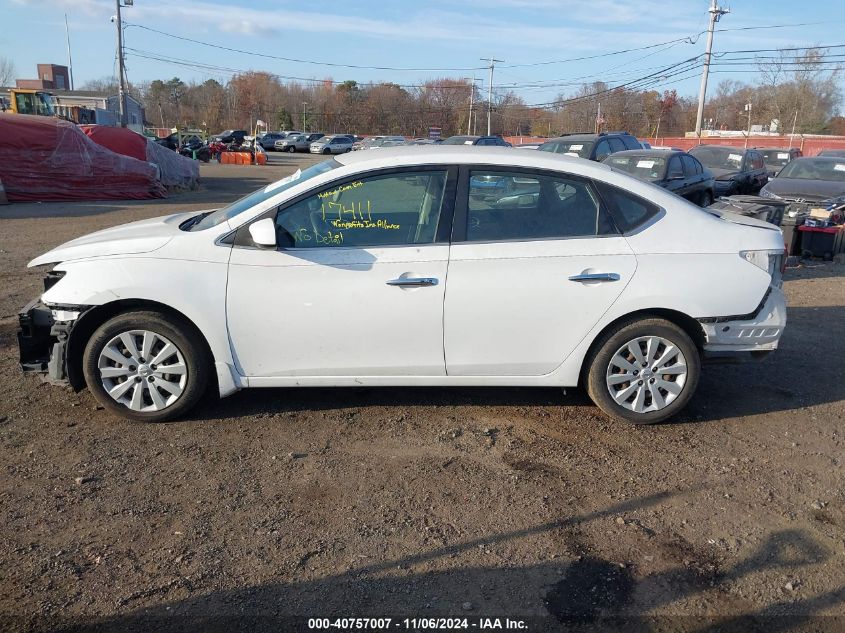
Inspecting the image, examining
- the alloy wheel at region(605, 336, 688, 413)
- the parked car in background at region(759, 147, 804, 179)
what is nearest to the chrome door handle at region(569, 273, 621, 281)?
the alloy wheel at region(605, 336, 688, 413)

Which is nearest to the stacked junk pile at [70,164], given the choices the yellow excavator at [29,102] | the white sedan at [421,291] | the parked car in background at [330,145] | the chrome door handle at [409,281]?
the white sedan at [421,291]

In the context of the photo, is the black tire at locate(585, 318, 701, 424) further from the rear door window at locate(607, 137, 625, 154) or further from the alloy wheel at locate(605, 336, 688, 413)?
the rear door window at locate(607, 137, 625, 154)

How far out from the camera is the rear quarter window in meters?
4.41

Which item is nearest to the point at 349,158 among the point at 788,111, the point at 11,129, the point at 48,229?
the point at 48,229

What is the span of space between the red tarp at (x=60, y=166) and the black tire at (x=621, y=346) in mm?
17478

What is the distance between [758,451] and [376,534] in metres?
2.56

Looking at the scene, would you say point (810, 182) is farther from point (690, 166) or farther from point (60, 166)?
point (60, 166)

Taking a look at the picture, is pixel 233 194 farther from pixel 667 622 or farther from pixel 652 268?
pixel 667 622

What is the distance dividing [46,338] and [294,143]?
52.3m

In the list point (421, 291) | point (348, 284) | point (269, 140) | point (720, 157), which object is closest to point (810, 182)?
point (720, 157)

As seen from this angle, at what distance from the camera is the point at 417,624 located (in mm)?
2736

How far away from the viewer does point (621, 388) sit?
14.9 ft

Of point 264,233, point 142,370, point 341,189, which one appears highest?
point 341,189

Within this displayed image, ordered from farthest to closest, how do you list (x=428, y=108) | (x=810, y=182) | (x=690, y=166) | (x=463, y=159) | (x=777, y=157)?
(x=428, y=108), (x=777, y=157), (x=690, y=166), (x=810, y=182), (x=463, y=159)
